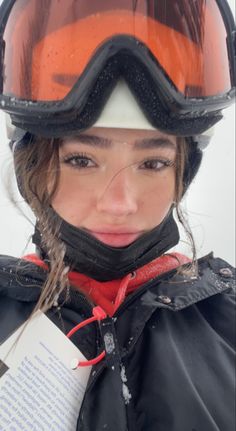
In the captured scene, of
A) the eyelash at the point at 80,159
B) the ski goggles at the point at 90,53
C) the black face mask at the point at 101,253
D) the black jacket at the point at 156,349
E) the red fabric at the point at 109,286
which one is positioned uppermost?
the ski goggles at the point at 90,53

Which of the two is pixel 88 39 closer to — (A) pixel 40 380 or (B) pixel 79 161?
(B) pixel 79 161

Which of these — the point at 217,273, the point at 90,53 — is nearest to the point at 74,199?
the point at 90,53

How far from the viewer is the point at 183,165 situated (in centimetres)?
136

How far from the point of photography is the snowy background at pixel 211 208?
2.31 metres

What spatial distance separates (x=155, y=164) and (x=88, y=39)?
1.10ft

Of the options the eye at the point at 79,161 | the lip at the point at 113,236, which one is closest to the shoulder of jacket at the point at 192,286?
the lip at the point at 113,236

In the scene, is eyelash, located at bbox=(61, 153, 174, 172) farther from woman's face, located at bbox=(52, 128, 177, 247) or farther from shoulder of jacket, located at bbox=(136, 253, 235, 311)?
shoulder of jacket, located at bbox=(136, 253, 235, 311)

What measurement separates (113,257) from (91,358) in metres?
0.25

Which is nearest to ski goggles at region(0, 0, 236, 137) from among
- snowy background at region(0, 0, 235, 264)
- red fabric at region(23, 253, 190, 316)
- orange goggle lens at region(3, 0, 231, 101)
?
orange goggle lens at region(3, 0, 231, 101)

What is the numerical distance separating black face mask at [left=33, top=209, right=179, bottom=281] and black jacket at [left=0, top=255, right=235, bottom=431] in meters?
0.07

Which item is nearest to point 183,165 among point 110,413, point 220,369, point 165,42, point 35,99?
point 165,42

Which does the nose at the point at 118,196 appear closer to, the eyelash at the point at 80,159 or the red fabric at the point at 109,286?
the eyelash at the point at 80,159

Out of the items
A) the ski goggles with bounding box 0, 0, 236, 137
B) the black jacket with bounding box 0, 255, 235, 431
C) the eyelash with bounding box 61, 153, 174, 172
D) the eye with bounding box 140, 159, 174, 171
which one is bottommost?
the black jacket with bounding box 0, 255, 235, 431

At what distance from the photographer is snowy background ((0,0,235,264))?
90.9 inches
